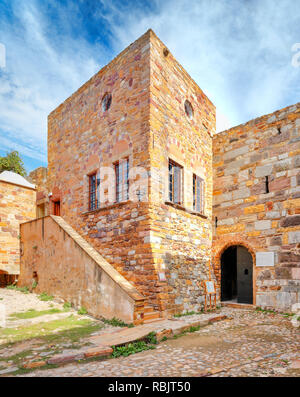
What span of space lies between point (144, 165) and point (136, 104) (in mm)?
1778

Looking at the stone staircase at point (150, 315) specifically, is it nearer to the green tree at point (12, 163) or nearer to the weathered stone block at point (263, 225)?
the weathered stone block at point (263, 225)

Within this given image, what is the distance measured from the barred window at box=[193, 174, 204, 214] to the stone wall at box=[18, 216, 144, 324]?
346 cm

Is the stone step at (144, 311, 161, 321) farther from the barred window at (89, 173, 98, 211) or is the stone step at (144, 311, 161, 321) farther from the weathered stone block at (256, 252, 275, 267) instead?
the barred window at (89, 173, 98, 211)

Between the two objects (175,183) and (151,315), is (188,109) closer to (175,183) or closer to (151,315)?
(175,183)

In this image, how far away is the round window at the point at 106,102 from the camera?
29.1 ft

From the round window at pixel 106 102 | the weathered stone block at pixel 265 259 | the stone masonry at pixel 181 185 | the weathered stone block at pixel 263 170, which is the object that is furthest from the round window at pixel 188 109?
the weathered stone block at pixel 265 259

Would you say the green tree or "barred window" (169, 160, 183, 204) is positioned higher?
the green tree

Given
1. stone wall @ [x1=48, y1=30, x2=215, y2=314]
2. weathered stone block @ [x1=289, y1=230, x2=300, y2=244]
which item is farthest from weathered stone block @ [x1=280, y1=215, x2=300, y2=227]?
stone wall @ [x1=48, y1=30, x2=215, y2=314]

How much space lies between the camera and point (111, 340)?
473cm

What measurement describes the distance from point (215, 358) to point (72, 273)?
15.3 ft

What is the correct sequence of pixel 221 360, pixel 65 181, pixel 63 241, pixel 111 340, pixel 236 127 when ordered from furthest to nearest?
pixel 65 181, pixel 236 127, pixel 63 241, pixel 111 340, pixel 221 360

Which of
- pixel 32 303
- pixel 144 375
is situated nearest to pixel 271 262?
pixel 144 375

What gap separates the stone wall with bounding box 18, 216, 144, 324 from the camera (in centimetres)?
617

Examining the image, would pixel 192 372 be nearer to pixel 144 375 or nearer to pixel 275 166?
pixel 144 375
